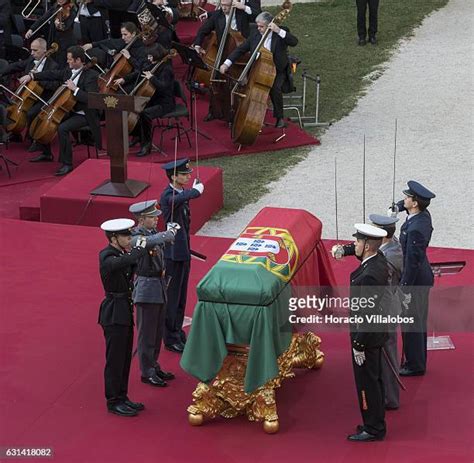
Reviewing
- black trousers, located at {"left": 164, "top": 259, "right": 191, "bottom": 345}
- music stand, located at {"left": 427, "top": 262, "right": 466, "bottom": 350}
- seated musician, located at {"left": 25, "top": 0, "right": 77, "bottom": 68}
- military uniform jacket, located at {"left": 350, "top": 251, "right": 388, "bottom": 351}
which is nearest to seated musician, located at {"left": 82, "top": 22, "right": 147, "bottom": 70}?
seated musician, located at {"left": 25, "top": 0, "right": 77, "bottom": 68}

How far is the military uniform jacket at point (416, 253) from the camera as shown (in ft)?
27.2

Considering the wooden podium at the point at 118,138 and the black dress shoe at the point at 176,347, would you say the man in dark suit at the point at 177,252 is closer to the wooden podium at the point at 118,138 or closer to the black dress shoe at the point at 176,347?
the black dress shoe at the point at 176,347

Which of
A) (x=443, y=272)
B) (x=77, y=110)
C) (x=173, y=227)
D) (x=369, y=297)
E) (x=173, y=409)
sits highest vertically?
(x=173, y=227)

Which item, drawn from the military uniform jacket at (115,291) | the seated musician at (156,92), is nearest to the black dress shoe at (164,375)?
the military uniform jacket at (115,291)

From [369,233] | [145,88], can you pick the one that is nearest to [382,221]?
[369,233]

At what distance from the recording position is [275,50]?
46.4 feet

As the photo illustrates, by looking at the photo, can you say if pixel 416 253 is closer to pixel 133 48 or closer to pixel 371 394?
pixel 371 394

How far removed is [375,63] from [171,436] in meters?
10.8

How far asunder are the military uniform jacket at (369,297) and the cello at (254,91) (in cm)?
605

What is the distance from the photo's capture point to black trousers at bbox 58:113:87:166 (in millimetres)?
13086

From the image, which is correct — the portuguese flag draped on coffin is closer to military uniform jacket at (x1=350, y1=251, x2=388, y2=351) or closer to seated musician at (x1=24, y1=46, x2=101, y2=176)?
military uniform jacket at (x1=350, y1=251, x2=388, y2=351)

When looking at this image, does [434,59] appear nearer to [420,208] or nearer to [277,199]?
[277,199]

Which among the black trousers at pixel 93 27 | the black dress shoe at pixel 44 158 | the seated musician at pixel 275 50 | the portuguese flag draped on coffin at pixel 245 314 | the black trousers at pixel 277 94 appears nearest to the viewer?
the portuguese flag draped on coffin at pixel 245 314

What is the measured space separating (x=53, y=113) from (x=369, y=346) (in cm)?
686
